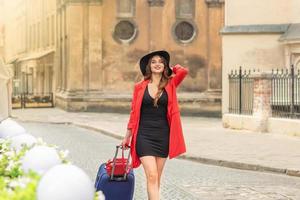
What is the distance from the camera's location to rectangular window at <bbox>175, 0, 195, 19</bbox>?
3772 centimetres

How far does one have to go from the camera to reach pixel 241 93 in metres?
24.1

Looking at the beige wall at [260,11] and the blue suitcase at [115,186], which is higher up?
the beige wall at [260,11]

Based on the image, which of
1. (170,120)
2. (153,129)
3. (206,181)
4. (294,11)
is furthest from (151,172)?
(294,11)

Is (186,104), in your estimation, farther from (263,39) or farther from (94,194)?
(94,194)

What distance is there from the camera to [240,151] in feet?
54.6

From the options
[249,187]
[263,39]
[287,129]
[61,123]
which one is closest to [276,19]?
[263,39]

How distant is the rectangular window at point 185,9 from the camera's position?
124ft

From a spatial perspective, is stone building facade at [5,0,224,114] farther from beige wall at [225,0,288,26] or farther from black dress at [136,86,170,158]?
black dress at [136,86,170,158]

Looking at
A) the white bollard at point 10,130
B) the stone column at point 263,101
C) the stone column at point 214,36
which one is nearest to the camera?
the white bollard at point 10,130

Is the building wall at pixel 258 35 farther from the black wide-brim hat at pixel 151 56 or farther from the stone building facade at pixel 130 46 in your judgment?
the black wide-brim hat at pixel 151 56

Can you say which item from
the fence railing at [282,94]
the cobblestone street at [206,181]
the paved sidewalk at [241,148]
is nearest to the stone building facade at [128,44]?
the paved sidewalk at [241,148]

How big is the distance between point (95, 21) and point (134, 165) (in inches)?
1169

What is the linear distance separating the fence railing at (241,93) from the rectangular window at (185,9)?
43.6 feet

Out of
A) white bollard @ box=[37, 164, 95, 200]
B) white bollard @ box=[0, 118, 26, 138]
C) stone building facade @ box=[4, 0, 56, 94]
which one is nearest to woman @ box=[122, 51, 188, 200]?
white bollard @ box=[0, 118, 26, 138]
